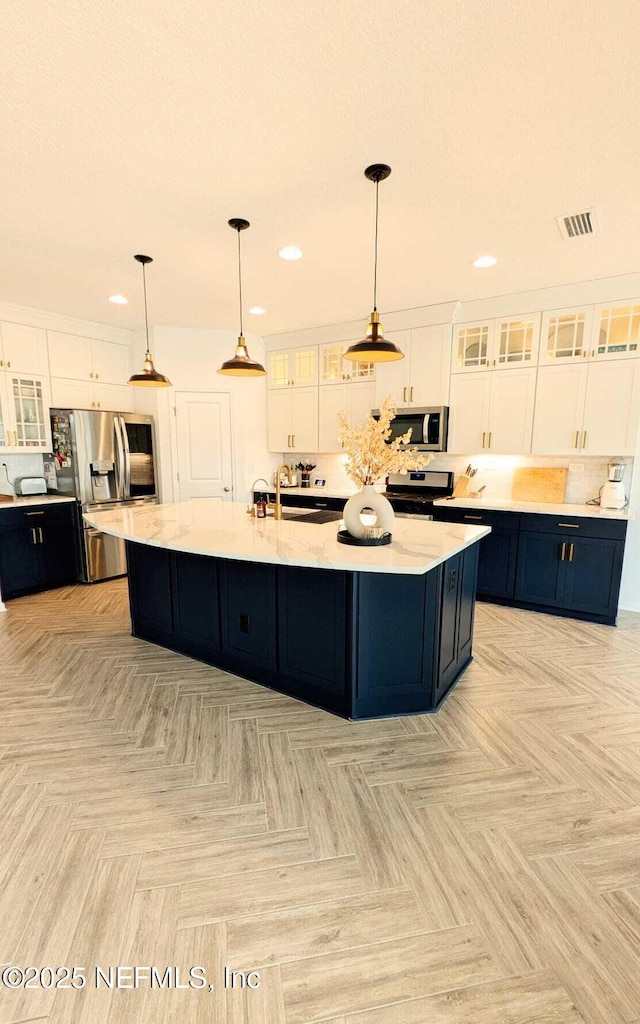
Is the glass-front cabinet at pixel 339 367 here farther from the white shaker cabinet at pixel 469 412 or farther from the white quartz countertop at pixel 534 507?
the white quartz countertop at pixel 534 507

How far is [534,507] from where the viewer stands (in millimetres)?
4227

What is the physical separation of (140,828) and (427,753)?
4.41 feet

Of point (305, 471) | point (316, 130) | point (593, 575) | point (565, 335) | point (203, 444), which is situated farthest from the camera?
point (305, 471)

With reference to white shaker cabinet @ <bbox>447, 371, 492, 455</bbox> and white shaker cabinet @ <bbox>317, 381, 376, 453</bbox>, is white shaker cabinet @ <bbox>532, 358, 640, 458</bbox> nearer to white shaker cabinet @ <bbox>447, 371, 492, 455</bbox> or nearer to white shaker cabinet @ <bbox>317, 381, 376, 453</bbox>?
white shaker cabinet @ <bbox>447, 371, 492, 455</bbox>

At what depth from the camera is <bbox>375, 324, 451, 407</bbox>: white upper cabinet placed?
15.4ft

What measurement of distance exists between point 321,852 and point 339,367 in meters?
4.93

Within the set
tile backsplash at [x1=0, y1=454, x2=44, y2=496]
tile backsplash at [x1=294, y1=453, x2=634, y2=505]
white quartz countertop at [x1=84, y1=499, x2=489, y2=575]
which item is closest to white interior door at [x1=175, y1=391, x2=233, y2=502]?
tile backsplash at [x1=0, y1=454, x2=44, y2=496]

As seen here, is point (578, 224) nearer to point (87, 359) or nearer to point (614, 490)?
point (614, 490)

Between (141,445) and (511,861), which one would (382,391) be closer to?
(141,445)

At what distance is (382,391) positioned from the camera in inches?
201

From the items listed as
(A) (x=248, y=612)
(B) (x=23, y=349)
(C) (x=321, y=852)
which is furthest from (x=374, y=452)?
(B) (x=23, y=349)

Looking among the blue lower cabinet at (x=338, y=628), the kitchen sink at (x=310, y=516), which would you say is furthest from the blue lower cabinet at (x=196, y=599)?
the kitchen sink at (x=310, y=516)

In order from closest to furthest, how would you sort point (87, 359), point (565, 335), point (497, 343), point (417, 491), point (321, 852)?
point (321, 852), point (565, 335), point (497, 343), point (417, 491), point (87, 359)

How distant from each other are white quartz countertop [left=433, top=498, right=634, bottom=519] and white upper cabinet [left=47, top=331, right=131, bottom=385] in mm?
4222
